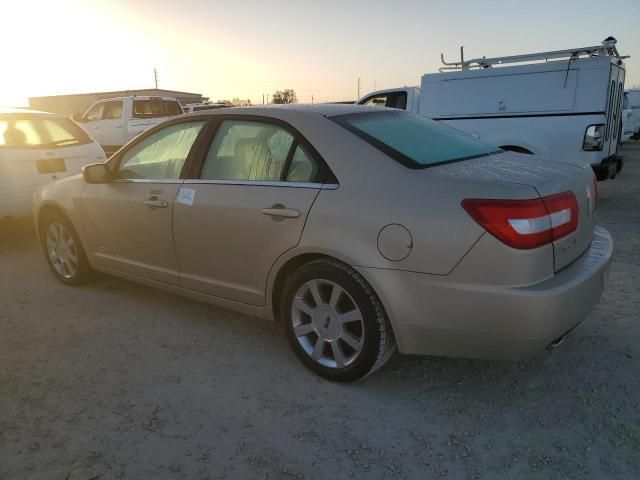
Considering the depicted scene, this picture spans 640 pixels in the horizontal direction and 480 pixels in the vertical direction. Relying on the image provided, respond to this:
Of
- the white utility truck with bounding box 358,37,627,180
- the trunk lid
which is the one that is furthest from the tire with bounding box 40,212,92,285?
the white utility truck with bounding box 358,37,627,180

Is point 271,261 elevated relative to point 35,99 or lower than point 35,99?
lower

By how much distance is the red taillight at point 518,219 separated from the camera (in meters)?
2.20

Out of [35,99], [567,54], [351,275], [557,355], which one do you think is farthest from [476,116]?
[35,99]

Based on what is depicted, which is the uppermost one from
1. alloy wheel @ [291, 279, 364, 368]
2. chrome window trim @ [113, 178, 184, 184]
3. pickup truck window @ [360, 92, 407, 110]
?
pickup truck window @ [360, 92, 407, 110]

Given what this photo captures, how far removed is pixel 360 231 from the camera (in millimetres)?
2514

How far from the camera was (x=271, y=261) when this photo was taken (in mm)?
2918

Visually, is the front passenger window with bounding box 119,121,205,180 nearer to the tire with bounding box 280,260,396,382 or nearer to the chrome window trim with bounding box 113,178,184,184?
the chrome window trim with bounding box 113,178,184,184

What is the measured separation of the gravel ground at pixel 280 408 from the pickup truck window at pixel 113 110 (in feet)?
39.9

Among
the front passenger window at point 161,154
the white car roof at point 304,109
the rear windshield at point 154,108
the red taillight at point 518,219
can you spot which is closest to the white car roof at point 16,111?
the front passenger window at point 161,154

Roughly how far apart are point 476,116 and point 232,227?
644 cm

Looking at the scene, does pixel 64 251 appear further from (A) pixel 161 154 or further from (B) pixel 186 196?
(B) pixel 186 196

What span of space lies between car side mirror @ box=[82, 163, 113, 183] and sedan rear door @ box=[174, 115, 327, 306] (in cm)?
87

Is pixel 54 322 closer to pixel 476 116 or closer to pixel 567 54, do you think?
pixel 476 116

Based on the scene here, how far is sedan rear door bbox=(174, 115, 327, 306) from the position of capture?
2.82 m
